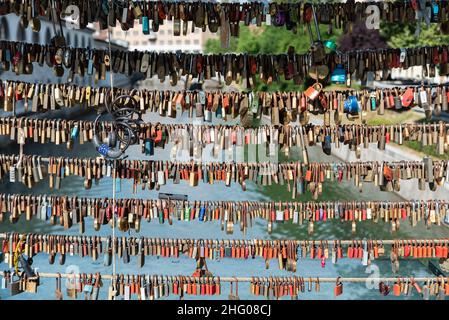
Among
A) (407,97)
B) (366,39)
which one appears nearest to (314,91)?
(407,97)

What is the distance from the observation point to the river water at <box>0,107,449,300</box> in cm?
1152

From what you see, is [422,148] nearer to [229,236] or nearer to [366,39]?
[229,236]

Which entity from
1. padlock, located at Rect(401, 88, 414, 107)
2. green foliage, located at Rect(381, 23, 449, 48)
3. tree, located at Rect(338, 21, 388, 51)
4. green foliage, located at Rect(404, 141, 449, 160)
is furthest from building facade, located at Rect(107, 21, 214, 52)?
padlock, located at Rect(401, 88, 414, 107)

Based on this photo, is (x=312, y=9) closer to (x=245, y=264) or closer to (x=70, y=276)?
(x=70, y=276)

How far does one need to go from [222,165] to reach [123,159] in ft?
3.69

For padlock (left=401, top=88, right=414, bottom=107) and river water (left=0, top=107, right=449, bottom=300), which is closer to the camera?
padlock (left=401, top=88, right=414, bottom=107)

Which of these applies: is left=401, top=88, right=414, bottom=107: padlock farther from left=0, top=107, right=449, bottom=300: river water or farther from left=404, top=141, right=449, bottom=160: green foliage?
left=404, top=141, right=449, bottom=160: green foliage

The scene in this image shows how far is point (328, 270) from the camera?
13219 millimetres

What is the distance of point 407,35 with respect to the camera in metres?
38.9

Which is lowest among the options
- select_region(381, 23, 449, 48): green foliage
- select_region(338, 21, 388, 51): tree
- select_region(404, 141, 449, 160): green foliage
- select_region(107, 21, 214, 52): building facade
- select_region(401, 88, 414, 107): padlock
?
select_region(404, 141, 449, 160): green foliage

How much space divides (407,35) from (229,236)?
2715cm

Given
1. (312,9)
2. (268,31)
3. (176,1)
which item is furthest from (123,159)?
(268,31)

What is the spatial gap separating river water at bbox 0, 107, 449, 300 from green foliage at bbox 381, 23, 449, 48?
9754mm

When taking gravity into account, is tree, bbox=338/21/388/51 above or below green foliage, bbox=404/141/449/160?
above
